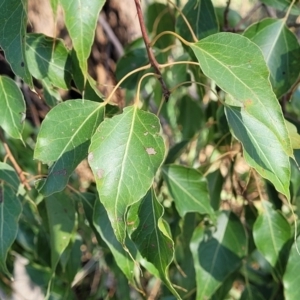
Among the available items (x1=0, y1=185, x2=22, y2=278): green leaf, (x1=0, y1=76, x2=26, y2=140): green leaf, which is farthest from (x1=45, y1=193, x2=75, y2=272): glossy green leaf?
(x1=0, y1=76, x2=26, y2=140): green leaf

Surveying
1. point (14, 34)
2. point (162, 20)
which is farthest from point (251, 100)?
point (162, 20)

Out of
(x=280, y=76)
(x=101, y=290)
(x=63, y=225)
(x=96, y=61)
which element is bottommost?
(x=101, y=290)

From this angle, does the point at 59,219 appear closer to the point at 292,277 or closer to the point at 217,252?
the point at 217,252

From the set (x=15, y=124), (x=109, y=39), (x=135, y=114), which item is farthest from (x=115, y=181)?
(x=109, y=39)

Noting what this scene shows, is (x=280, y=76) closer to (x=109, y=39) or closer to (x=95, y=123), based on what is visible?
(x=95, y=123)

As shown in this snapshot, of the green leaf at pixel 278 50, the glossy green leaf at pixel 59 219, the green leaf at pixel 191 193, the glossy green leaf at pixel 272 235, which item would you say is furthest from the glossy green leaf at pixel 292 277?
the glossy green leaf at pixel 59 219

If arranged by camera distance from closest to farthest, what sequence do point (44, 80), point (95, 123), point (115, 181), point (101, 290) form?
point (115, 181) → point (95, 123) → point (44, 80) → point (101, 290)

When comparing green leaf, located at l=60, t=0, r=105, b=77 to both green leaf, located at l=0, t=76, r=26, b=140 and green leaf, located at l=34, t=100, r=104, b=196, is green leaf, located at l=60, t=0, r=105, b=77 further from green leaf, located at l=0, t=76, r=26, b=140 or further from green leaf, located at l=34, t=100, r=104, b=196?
green leaf, located at l=0, t=76, r=26, b=140
